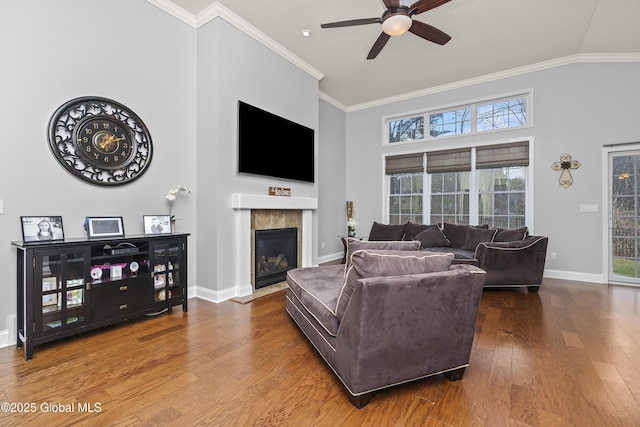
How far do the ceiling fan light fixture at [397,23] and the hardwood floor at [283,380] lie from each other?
9.87ft

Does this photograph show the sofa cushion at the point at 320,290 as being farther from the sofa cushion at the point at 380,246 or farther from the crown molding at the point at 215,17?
the crown molding at the point at 215,17

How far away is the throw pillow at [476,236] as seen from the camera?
449cm

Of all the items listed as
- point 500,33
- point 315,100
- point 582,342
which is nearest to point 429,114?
point 500,33

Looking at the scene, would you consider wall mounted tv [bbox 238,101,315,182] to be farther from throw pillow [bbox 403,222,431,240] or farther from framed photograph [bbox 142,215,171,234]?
throw pillow [bbox 403,222,431,240]

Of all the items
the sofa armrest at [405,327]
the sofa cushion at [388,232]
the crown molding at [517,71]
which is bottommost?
the sofa armrest at [405,327]

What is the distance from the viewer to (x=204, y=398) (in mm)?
1728

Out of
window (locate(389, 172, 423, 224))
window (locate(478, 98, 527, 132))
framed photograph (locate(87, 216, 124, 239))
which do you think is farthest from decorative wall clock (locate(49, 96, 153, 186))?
window (locate(478, 98, 527, 132))

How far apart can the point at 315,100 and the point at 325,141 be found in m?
1.19

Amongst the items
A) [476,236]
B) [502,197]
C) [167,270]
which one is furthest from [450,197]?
[167,270]

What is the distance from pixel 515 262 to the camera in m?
3.90

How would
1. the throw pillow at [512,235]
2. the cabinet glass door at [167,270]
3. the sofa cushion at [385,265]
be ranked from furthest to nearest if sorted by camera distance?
the throw pillow at [512,235]
the cabinet glass door at [167,270]
the sofa cushion at [385,265]

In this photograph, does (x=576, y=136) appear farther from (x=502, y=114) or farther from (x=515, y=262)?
(x=515, y=262)

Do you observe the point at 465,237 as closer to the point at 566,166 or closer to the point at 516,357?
the point at 566,166

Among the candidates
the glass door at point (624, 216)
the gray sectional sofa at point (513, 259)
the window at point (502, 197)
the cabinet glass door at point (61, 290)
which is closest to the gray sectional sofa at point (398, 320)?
the cabinet glass door at point (61, 290)
